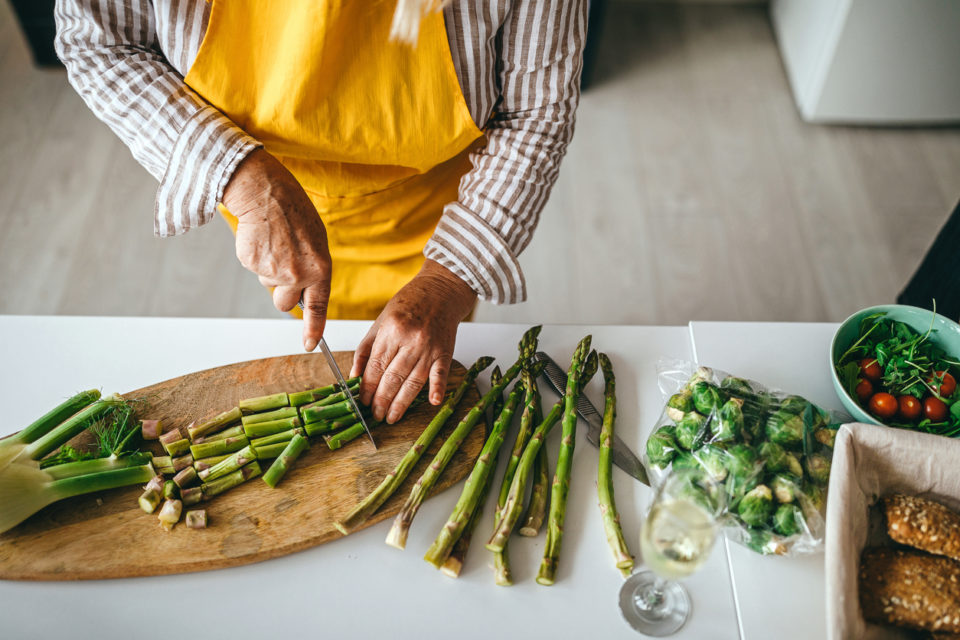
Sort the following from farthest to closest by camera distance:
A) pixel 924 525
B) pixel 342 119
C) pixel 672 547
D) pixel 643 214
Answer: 1. pixel 643 214
2. pixel 342 119
3. pixel 924 525
4. pixel 672 547

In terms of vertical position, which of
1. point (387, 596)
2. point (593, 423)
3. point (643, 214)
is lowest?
point (643, 214)

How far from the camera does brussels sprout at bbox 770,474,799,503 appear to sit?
1.07 meters

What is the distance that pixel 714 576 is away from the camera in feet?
3.76

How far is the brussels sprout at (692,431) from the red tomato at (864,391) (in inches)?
Answer: 14.0

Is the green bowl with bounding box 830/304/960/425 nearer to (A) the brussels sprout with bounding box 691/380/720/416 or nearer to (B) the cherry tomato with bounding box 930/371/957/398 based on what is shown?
(B) the cherry tomato with bounding box 930/371/957/398

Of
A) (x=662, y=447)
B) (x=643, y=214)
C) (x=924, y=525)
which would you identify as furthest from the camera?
(x=643, y=214)

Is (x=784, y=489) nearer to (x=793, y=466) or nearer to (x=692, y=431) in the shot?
(x=793, y=466)

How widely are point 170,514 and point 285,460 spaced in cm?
21

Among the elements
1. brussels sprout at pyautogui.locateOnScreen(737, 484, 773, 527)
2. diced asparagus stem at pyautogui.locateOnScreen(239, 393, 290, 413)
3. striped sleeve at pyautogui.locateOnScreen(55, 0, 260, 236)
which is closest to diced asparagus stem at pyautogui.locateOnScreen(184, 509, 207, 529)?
diced asparagus stem at pyautogui.locateOnScreen(239, 393, 290, 413)

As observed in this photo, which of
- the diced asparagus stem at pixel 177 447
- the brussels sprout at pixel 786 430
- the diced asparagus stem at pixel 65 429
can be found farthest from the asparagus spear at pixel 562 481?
the diced asparagus stem at pixel 65 429

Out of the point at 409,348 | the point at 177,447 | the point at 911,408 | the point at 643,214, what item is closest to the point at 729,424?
the point at 911,408

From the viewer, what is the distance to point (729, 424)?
1.11 metres

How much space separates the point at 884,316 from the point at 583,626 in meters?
0.82

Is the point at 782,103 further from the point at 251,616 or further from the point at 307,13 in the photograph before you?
the point at 251,616
